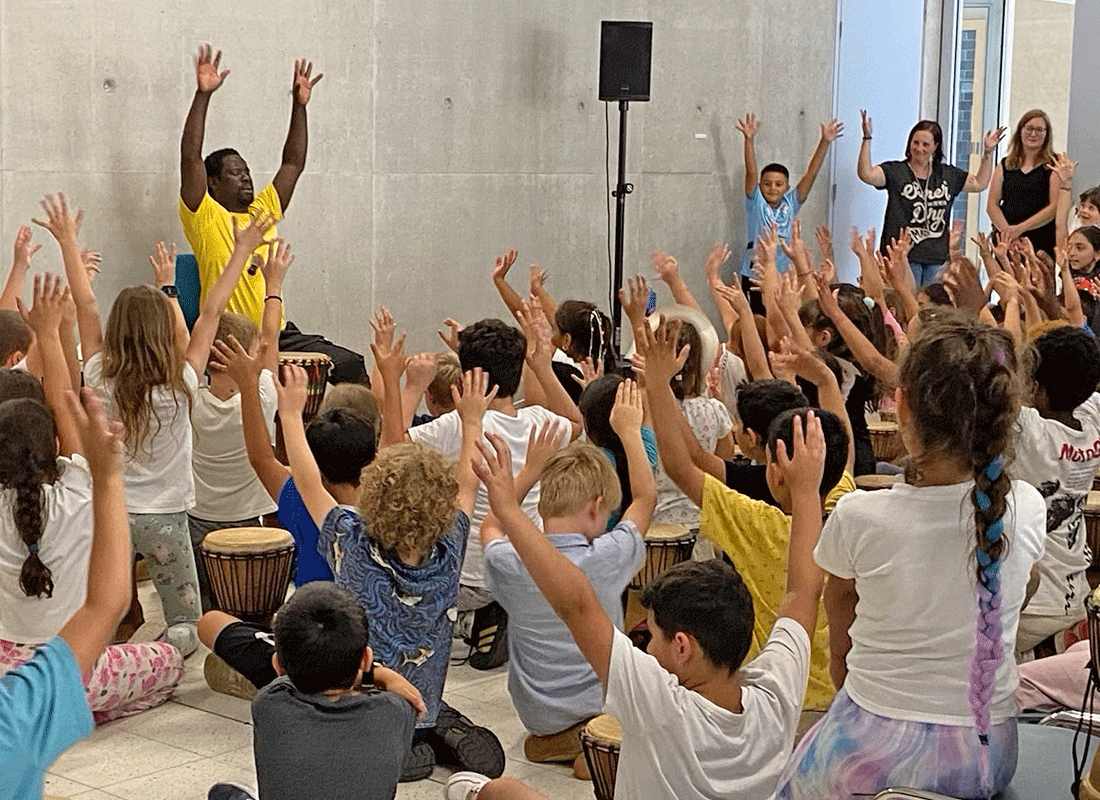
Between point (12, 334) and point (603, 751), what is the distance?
2.48m

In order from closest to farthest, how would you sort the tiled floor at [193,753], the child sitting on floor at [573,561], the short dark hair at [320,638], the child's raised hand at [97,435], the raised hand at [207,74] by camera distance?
1. the child's raised hand at [97,435]
2. the short dark hair at [320,638]
3. the child sitting on floor at [573,561]
4. the tiled floor at [193,753]
5. the raised hand at [207,74]

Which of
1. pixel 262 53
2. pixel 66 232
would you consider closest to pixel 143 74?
pixel 262 53

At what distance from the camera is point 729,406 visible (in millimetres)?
5602

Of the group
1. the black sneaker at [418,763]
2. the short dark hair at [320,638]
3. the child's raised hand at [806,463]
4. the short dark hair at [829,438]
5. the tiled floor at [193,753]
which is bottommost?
the tiled floor at [193,753]

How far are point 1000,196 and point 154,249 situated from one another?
5.13m

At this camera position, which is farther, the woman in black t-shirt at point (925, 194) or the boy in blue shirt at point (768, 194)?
the boy in blue shirt at point (768, 194)

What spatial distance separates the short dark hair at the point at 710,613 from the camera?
260 centimetres

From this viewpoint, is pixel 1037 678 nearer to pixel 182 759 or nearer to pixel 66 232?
pixel 182 759

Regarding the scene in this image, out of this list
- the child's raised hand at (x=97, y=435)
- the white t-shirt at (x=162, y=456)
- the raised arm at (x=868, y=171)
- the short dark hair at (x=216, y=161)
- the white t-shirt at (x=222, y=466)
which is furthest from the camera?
the raised arm at (x=868, y=171)

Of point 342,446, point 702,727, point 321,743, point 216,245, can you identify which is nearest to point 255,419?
point 342,446

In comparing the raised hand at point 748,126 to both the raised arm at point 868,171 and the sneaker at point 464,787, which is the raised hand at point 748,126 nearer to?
the raised arm at point 868,171

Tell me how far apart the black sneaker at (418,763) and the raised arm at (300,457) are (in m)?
0.62

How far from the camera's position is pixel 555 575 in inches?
103

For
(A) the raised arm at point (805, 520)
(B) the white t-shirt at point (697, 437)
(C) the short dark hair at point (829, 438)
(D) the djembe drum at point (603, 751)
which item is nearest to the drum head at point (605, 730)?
(D) the djembe drum at point (603, 751)
